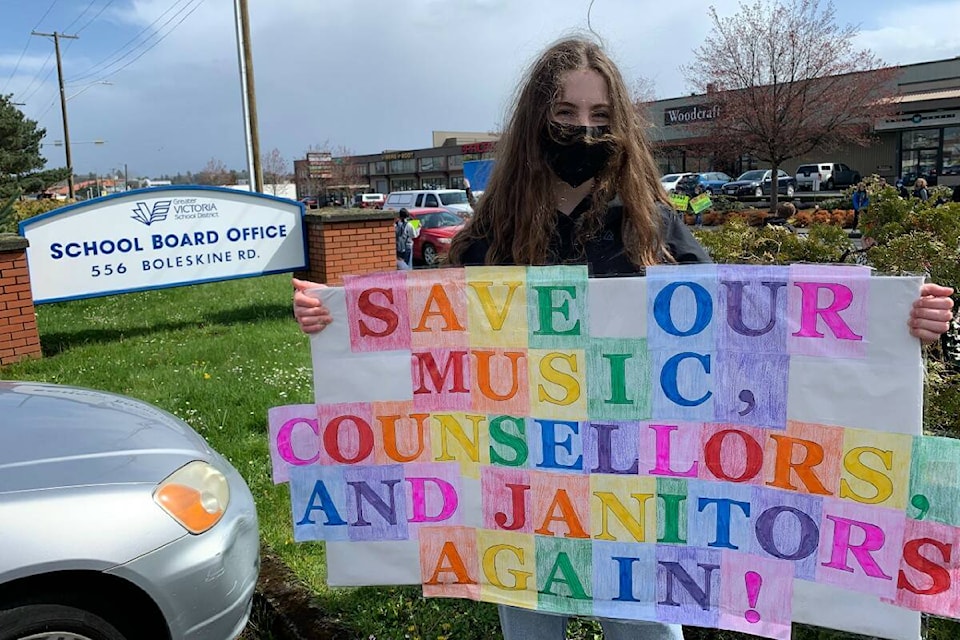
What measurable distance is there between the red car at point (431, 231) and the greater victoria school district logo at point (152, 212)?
10.2 meters

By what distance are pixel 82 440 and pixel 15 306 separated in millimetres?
6216

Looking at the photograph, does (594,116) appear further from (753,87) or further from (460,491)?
(753,87)

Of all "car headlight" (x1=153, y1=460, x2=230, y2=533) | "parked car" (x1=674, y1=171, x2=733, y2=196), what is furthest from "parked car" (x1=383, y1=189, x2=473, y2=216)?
"car headlight" (x1=153, y1=460, x2=230, y2=533)

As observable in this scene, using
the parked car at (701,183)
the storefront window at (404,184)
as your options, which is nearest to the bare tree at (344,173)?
the storefront window at (404,184)

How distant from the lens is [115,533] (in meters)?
2.34

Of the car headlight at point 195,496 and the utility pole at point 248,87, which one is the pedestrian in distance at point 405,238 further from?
the car headlight at point 195,496

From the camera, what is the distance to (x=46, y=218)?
327 inches

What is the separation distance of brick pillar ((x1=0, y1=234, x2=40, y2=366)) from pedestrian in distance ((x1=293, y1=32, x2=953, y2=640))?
7032mm

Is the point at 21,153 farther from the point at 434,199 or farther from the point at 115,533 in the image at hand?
the point at 115,533

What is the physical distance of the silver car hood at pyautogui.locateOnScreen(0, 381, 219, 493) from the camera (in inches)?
95.0

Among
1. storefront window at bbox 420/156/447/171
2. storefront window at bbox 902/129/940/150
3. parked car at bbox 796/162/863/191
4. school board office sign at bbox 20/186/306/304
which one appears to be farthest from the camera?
storefront window at bbox 420/156/447/171

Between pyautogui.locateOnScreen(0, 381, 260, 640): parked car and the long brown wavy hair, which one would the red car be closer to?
pyautogui.locateOnScreen(0, 381, 260, 640): parked car

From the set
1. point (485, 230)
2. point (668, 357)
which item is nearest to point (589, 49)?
point (485, 230)

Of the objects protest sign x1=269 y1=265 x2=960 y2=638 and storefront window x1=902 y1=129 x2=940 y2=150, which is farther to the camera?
storefront window x1=902 y1=129 x2=940 y2=150
